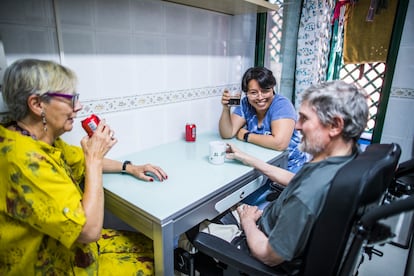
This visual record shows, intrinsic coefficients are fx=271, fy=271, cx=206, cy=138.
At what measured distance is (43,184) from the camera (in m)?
0.69

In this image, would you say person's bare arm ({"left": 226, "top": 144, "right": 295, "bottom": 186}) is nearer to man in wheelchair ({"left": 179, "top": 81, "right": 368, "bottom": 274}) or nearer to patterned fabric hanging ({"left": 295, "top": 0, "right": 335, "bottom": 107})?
man in wheelchair ({"left": 179, "top": 81, "right": 368, "bottom": 274})

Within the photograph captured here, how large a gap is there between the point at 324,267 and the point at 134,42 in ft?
3.96

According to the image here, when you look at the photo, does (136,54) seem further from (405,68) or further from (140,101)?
(405,68)

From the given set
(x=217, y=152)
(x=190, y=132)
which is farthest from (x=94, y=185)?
(x=190, y=132)

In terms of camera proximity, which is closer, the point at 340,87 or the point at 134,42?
the point at 340,87

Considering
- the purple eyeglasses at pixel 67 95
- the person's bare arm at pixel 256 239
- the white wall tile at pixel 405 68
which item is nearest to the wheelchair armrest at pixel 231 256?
the person's bare arm at pixel 256 239

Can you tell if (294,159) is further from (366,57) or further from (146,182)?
(366,57)

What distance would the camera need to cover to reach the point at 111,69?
1261 millimetres

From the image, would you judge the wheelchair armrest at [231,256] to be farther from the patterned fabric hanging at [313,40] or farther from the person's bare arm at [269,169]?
the patterned fabric hanging at [313,40]

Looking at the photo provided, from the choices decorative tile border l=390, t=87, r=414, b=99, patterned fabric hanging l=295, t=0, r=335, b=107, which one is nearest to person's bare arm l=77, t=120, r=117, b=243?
patterned fabric hanging l=295, t=0, r=335, b=107

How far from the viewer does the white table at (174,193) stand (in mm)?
885

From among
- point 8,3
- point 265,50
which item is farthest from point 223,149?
point 265,50

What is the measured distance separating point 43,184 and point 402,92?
210cm

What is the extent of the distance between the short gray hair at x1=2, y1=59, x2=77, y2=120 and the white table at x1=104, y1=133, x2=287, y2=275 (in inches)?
16.4
